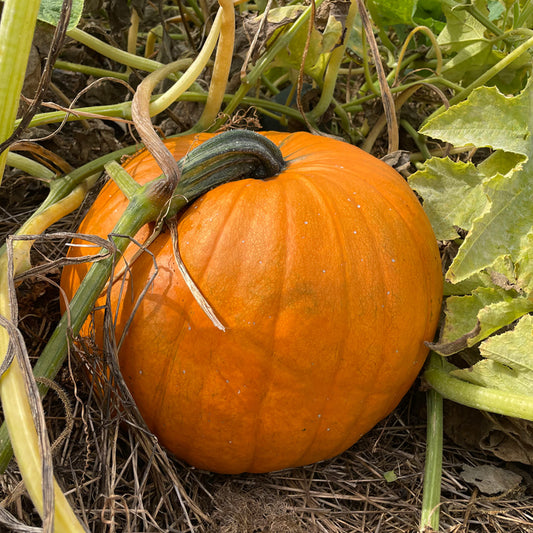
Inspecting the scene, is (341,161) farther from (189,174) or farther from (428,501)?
(428,501)

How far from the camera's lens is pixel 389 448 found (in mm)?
1503

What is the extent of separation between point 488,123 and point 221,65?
1.97 feet

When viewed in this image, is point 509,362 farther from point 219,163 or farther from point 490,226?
point 219,163

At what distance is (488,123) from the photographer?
134 centimetres

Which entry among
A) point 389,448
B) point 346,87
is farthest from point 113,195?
point 346,87

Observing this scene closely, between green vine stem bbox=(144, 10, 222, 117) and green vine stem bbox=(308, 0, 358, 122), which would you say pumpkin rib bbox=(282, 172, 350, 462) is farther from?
green vine stem bbox=(308, 0, 358, 122)

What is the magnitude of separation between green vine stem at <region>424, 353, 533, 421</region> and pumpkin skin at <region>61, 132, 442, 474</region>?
0.36ft

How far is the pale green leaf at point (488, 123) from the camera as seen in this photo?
133 cm

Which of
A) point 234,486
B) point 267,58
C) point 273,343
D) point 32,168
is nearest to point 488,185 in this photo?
point 273,343

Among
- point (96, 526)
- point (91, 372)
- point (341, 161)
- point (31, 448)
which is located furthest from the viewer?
point (341, 161)

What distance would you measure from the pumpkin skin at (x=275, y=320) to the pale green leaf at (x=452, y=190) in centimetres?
11

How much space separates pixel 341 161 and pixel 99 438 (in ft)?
2.54

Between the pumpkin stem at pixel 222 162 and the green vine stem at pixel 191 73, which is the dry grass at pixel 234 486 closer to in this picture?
the pumpkin stem at pixel 222 162

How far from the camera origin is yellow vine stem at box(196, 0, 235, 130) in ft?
4.47
